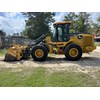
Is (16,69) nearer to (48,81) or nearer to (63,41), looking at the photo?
(48,81)

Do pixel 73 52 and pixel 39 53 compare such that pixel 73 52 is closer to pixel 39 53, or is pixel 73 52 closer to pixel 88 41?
pixel 88 41

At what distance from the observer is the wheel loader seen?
13711 mm

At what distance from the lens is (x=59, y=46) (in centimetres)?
1442

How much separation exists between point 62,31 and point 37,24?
30591mm

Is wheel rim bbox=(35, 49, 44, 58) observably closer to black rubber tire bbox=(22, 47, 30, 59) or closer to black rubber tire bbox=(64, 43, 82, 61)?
black rubber tire bbox=(22, 47, 30, 59)

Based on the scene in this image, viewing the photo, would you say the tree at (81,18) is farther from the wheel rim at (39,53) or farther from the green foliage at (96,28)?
the wheel rim at (39,53)

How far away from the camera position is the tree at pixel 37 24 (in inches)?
1722

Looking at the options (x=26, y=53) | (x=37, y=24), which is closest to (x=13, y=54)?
(x=26, y=53)

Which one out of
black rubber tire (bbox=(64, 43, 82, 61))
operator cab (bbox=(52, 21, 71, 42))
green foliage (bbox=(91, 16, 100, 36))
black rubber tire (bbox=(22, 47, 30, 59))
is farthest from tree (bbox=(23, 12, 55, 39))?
black rubber tire (bbox=(64, 43, 82, 61))

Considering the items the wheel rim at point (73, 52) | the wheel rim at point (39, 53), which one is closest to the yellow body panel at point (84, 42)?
the wheel rim at point (73, 52)

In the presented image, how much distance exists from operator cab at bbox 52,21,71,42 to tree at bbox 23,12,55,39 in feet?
92.3

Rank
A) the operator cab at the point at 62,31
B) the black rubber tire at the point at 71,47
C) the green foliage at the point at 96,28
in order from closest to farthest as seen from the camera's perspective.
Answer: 1. the black rubber tire at the point at 71,47
2. the operator cab at the point at 62,31
3. the green foliage at the point at 96,28
